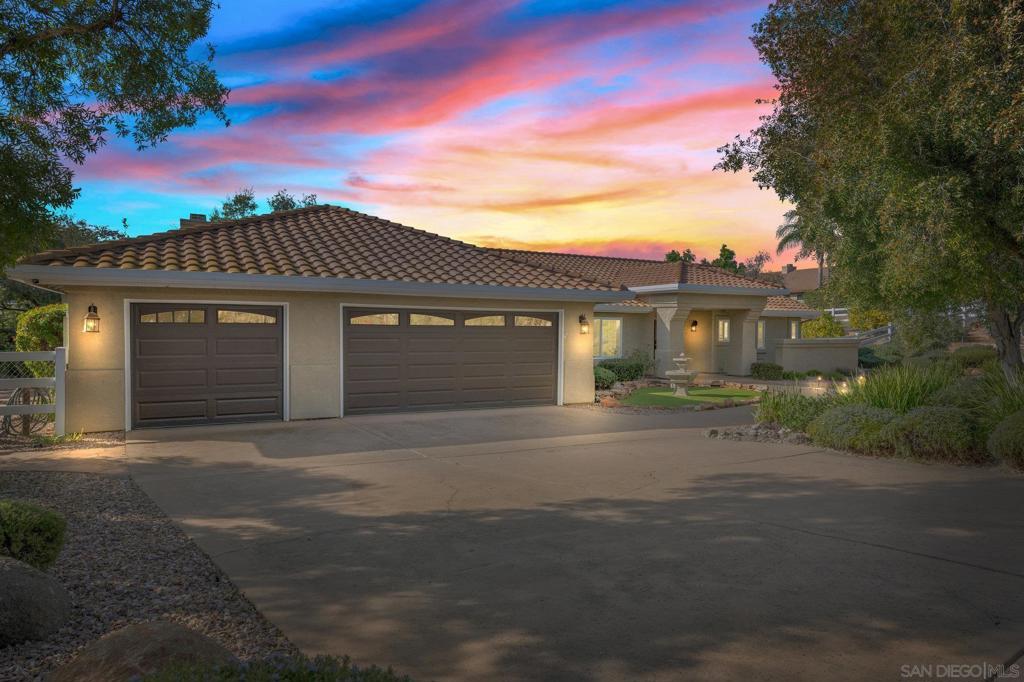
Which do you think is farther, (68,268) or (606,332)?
(606,332)

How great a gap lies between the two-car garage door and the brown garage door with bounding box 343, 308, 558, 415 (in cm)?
2

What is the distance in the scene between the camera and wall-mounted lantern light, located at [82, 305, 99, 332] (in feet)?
39.8

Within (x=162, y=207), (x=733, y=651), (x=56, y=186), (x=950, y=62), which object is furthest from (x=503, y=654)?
(x=162, y=207)

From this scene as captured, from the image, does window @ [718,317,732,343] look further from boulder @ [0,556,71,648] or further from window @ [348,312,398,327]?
boulder @ [0,556,71,648]

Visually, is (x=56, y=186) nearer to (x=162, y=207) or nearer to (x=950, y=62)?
Result: (x=950, y=62)

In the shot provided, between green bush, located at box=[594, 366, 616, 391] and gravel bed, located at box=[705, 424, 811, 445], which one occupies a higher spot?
green bush, located at box=[594, 366, 616, 391]

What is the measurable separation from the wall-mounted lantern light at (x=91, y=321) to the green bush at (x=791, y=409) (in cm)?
1232

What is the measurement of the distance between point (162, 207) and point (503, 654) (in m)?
25.5

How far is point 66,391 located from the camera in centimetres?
1223

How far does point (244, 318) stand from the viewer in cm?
1370

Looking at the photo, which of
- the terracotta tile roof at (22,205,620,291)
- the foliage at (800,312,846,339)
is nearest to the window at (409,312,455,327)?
the terracotta tile roof at (22,205,620,291)

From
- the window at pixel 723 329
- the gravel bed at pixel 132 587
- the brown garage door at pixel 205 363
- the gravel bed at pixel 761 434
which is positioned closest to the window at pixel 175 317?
the brown garage door at pixel 205 363

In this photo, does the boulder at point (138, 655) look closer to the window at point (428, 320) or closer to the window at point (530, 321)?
the window at point (428, 320)

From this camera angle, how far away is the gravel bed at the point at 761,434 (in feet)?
38.5
